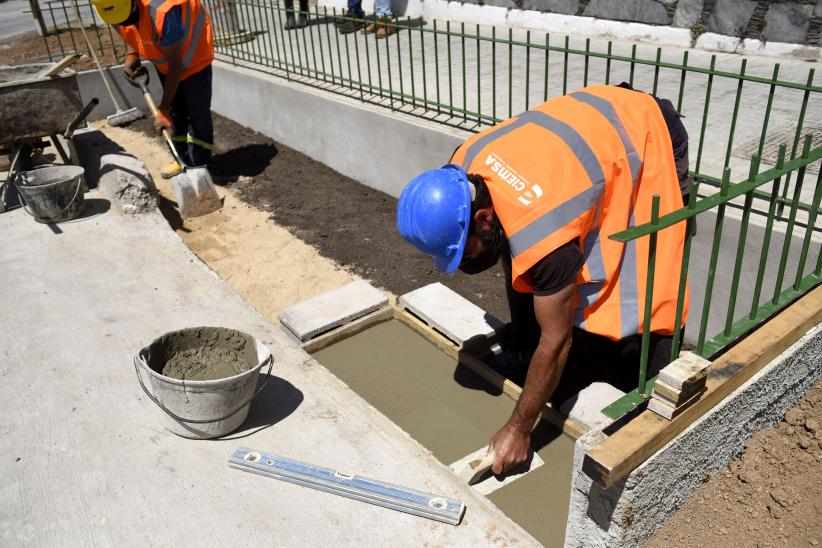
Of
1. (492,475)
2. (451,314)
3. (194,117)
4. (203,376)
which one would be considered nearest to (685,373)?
(492,475)

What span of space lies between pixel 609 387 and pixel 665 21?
19.7 feet

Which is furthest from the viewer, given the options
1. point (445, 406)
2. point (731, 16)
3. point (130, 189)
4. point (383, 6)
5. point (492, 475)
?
point (383, 6)

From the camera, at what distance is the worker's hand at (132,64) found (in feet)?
22.1

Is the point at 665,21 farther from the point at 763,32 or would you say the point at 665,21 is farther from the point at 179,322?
the point at 179,322

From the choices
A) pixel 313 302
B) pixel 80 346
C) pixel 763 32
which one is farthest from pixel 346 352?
pixel 763 32

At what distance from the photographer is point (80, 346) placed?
3.81m

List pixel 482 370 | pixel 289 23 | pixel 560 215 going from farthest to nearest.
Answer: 1. pixel 289 23
2. pixel 482 370
3. pixel 560 215

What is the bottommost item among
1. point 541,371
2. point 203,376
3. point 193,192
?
point 193,192

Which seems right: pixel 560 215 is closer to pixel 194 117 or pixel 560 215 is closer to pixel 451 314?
pixel 451 314

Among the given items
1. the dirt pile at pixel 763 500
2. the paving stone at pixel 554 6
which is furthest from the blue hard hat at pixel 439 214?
the paving stone at pixel 554 6

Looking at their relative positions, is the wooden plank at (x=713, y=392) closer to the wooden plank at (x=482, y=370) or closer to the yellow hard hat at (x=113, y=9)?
the wooden plank at (x=482, y=370)

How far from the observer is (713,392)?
235cm

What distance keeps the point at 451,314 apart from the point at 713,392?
1.79 metres

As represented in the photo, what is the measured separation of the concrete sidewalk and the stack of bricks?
73 cm
